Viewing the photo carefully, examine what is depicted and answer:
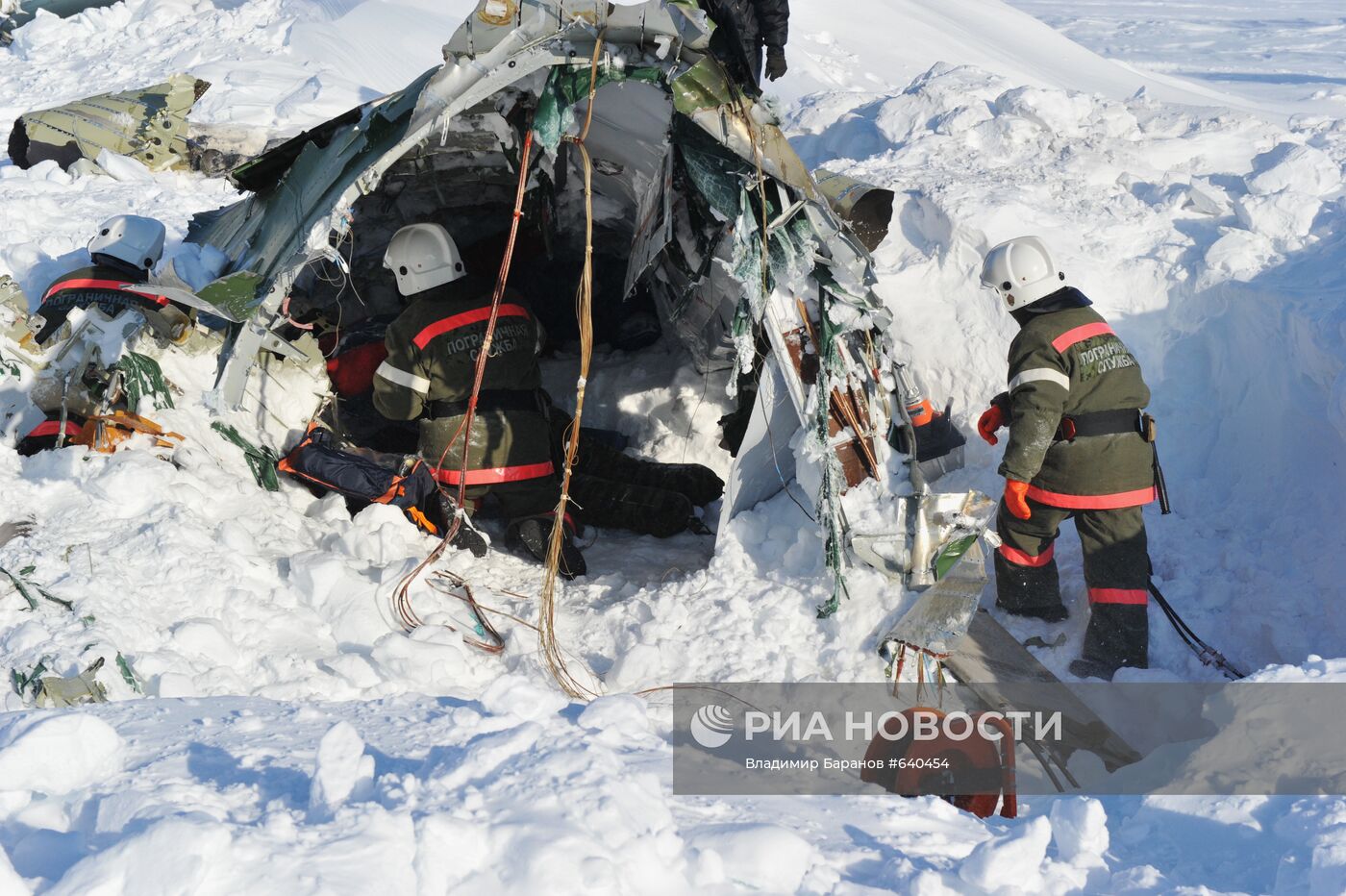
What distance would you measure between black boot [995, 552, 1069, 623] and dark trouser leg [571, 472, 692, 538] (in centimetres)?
172

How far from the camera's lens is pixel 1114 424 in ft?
13.7

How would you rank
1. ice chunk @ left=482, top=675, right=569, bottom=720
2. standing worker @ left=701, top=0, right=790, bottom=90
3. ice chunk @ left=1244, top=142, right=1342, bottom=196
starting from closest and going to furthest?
1. ice chunk @ left=482, top=675, right=569, bottom=720
2. standing worker @ left=701, top=0, right=790, bottom=90
3. ice chunk @ left=1244, top=142, right=1342, bottom=196

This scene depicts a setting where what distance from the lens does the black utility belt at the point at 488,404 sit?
5121 mm

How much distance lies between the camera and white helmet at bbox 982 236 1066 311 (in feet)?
13.8

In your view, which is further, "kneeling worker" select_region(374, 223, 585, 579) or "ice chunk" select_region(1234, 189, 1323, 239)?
"ice chunk" select_region(1234, 189, 1323, 239)

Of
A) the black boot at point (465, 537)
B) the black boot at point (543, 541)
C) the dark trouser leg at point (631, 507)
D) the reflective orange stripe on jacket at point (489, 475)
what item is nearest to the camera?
the black boot at point (543, 541)

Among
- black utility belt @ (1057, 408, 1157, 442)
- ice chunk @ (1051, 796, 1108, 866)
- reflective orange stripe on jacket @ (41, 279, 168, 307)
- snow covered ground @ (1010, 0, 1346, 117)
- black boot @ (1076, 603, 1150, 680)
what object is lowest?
black boot @ (1076, 603, 1150, 680)

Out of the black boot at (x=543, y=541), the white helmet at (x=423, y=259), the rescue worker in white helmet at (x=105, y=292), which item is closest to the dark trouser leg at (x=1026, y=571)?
the black boot at (x=543, y=541)

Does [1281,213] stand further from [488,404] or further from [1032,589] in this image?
[488,404]

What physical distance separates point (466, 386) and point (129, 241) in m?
1.97

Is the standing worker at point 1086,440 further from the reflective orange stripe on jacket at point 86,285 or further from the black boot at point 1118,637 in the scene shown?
the reflective orange stripe on jacket at point 86,285

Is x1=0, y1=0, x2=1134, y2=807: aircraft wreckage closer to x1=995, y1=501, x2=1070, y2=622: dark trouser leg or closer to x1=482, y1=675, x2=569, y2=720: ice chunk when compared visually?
x1=995, y1=501, x2=1070, y2=622: dark trouser leg

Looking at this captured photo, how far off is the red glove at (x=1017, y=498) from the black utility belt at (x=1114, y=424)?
32cm

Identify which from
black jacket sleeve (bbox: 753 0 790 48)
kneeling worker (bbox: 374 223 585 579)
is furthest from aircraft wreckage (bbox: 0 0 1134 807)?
black jacket sleeve (bbox: 753 0 790 48)
